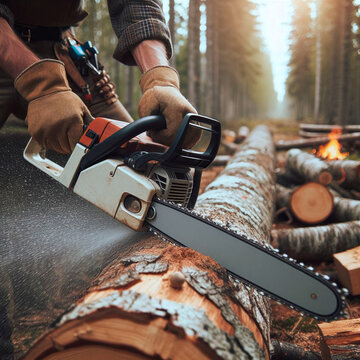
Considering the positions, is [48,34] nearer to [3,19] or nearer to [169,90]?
[3,19]

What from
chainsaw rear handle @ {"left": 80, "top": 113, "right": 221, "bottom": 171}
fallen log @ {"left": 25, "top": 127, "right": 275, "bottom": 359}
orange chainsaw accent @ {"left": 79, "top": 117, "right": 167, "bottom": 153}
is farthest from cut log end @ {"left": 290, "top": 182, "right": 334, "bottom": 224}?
orange chainsaw accent @ {"left": 79, "top": 117, "right": 167, "bottom": 153}

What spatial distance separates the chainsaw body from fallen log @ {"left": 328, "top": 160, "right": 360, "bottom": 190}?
368 centimetres

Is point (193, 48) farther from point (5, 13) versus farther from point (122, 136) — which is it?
point (122, 136)

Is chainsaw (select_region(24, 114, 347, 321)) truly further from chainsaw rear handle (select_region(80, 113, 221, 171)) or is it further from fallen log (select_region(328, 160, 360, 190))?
fallen log (select_region(328, 160, 360, 190))

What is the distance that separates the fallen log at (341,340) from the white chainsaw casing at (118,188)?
→ 94cm

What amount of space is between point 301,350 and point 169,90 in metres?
1.40

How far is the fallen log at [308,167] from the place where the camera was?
4379 mm

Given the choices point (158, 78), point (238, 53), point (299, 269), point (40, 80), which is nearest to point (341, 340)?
point (299, 269)

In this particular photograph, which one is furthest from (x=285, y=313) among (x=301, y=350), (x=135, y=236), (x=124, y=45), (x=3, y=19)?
(x=3, y=19)

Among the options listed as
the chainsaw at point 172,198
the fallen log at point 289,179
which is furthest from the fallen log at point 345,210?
the chainsaw at point 172,198

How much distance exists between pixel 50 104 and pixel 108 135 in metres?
0.28

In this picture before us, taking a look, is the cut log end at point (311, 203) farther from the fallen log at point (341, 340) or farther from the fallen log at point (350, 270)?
the fallen log at point (341, 340)

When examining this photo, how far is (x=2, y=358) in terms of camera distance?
173 centimetres

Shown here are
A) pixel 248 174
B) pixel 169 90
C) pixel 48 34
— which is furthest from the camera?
pixel 248 174
